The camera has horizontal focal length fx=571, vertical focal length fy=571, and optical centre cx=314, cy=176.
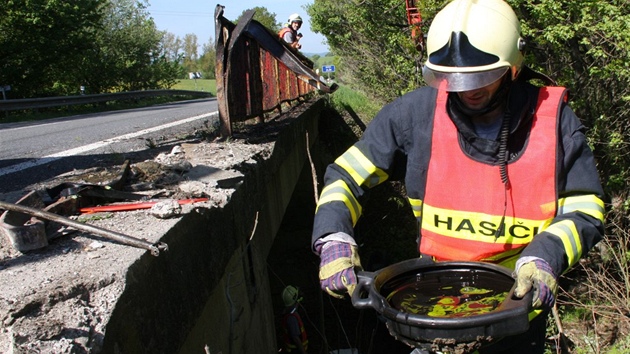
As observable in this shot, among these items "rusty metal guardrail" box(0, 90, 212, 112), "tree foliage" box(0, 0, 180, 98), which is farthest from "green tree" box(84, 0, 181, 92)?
"rusty metal guardrail" box(0, 90, 212, 112)

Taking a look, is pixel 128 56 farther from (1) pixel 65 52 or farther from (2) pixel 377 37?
(2) pixel 377 37

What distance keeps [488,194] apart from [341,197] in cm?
62

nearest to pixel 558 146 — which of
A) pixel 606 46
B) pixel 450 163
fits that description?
pixel 450 163

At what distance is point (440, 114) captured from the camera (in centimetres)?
247

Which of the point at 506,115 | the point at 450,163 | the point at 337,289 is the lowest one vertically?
the point at 337,289

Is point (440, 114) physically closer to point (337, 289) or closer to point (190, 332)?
point (337, 289)

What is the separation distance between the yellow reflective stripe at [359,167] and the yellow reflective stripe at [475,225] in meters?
0.28

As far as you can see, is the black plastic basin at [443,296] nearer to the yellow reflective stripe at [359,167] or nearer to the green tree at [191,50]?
the yellow reflective stripe at [359,167]

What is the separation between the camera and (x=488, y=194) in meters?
2.41

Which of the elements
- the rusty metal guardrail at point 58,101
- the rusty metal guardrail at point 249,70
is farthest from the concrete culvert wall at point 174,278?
the rusty metal guardrail at point 58,101

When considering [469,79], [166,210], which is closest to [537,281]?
[469,79]

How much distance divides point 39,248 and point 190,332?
0.67m

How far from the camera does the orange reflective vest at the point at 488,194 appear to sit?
231 centimetres

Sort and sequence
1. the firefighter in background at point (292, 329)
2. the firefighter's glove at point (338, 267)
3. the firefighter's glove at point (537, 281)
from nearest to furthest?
the firefighter's glove at point (537, 281) → the firefighter's glove at point (338, 267) → the firefighter in background at point (292, 329)
